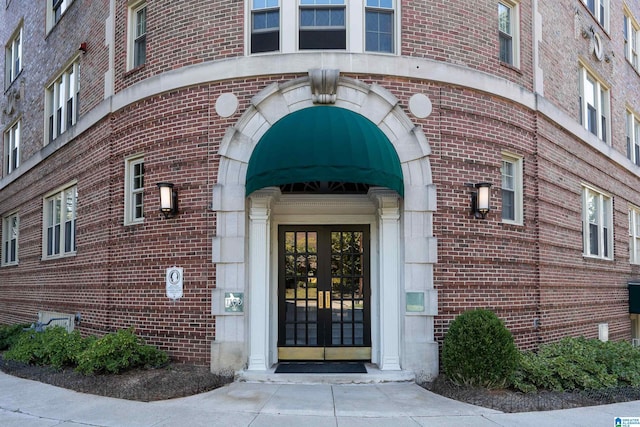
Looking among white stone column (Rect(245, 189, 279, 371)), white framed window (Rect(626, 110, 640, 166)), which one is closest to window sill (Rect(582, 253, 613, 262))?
white framed window (Rect(626, 110, 640, 166))

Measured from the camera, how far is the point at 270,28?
32.9ft

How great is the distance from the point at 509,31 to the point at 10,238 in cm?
1764

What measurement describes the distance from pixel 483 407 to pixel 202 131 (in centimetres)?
654

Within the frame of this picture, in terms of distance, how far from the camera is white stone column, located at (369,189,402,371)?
30.8 feet

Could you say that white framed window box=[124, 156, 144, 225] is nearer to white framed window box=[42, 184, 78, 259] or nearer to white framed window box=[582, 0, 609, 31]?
white framed window box=[42, 184, 78, 259]

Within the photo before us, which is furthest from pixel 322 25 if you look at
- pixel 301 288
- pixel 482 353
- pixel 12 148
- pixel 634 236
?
pixel 12 148

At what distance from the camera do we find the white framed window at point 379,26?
1003 centimetres

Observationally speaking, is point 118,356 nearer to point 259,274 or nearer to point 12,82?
point 259,274

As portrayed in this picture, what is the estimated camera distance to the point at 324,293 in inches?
405

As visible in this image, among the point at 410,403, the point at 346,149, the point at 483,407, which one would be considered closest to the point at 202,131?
the point at 346,149

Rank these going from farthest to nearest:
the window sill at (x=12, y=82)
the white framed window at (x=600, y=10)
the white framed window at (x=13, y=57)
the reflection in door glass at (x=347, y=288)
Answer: the white framed window at (x=13, y=57) → the window sill at (x=12, y=82) → the white framed window at (x=600, y=10) → the reflection in door glass at (x=347, y=288)

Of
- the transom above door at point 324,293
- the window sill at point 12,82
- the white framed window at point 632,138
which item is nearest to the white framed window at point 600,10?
the white framed window at point 632,138

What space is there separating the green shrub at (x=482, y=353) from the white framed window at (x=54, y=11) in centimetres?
1439

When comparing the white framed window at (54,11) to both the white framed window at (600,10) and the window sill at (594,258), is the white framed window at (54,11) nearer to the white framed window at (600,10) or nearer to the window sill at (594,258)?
the white framed window at (600,10)
